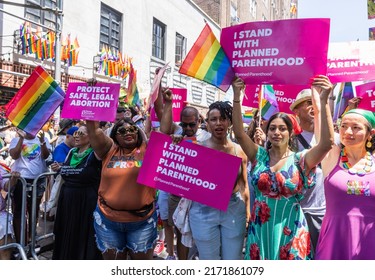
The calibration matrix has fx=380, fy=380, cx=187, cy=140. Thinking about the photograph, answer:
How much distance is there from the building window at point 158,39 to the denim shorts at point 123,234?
18.8 m

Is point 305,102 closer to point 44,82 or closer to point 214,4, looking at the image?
point 44,82

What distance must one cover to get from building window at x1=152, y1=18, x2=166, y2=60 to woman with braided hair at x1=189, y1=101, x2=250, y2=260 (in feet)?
61.8

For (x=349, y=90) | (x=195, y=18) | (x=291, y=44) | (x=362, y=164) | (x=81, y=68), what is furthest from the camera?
(x=195, y=18)

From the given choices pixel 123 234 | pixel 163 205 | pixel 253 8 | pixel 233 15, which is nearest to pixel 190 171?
pixel 123 234

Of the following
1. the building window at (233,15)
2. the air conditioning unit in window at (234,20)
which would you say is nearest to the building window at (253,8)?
the air conditioning unit in window at (234,20)

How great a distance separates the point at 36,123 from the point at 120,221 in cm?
163

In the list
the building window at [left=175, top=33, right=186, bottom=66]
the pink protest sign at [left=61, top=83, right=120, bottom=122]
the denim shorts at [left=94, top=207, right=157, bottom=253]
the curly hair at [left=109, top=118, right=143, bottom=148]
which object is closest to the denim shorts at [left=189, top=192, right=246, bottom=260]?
the denim shorts at [left=94, top=207, right=157, bottom=253]

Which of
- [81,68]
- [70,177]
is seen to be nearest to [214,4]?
[81,68]

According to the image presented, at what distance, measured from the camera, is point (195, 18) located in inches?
1033

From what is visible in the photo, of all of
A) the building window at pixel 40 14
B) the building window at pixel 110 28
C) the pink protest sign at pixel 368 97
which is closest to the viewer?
the pink protest sign at pixel 368 97

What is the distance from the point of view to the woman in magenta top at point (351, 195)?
2.54 m

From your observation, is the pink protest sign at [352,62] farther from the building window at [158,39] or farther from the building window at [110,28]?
the building window at [158,39]

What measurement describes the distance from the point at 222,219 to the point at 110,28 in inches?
621

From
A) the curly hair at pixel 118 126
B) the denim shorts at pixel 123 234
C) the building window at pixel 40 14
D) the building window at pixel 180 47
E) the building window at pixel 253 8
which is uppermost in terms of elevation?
the building window at pixel 253 8
